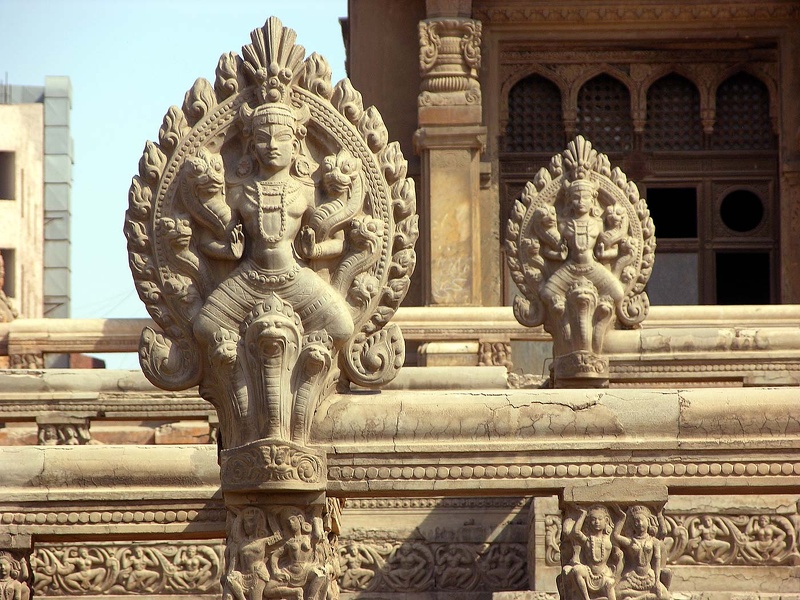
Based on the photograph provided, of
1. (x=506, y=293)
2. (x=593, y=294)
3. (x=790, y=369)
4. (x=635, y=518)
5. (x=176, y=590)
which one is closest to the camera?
(x=635, y=518)

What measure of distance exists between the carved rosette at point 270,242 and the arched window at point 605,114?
11.2 meters

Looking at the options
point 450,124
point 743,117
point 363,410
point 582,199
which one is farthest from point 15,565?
point 743,117

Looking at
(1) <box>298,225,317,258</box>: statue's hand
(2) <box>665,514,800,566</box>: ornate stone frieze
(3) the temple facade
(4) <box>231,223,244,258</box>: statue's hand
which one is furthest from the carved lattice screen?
(4) <box>231,223,244,258</box>: statue's hand

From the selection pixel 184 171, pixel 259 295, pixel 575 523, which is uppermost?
pixel 184 171

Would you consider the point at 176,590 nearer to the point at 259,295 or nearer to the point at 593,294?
the point at 259,295

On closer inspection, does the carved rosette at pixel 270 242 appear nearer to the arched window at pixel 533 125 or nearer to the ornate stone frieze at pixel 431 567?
the ornate stone frieze at pixel 431 567

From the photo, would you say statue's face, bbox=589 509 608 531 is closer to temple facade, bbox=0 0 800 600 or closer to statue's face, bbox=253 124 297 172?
temple facade, bbox=0 0 800 600

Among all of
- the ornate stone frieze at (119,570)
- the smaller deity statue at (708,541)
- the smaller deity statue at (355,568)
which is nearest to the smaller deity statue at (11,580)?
the ornate stone frieze at (119,570)

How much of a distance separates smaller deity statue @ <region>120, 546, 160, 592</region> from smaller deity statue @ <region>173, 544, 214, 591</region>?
121 mm

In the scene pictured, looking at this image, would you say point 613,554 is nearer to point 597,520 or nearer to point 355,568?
point 597,520

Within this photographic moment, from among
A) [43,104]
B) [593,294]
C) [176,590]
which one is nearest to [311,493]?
[176,590]

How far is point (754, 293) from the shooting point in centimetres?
1761

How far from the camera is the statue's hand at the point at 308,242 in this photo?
6746 mm

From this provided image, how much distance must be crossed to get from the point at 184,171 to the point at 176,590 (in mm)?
2725
